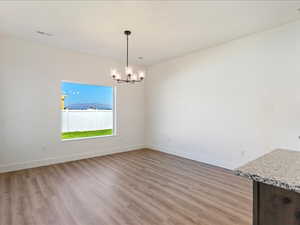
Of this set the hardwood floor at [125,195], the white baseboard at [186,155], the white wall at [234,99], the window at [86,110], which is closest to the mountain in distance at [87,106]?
the window at [86,110]

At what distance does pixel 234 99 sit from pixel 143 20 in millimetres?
2685

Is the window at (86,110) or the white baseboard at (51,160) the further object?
the window at (86,110)

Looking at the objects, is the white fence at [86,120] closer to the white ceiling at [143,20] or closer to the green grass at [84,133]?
the green grass at [84,133]

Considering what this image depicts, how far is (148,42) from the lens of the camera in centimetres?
419

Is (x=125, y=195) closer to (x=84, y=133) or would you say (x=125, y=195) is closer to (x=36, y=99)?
(x=84, y=133)

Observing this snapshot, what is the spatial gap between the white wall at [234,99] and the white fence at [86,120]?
1852mm

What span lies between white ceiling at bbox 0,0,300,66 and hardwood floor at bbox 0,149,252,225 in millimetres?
3096

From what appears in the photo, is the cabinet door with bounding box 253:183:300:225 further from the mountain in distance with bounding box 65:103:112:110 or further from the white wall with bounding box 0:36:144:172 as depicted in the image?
the mountain in distance with bounding box 65:103:112:110

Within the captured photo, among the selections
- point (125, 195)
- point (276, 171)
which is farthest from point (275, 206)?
point (125, 195)

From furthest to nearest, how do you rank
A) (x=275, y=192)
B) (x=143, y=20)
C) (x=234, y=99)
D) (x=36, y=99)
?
(x=36, y=99) < (x=234, y=99) < (x=143, y=20) < (x=275, y=192)

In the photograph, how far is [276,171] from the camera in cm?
106

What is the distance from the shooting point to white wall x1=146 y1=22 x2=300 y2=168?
3250 mm

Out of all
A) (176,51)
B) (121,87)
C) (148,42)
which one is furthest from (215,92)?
(121,87)

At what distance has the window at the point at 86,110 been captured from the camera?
16.1 ft
